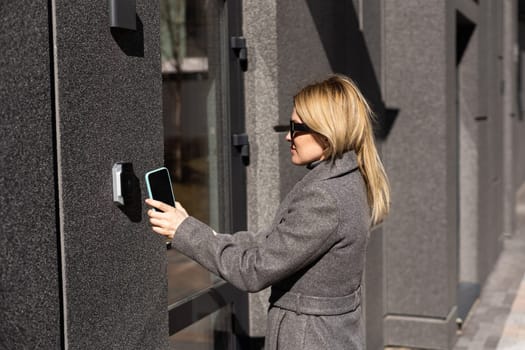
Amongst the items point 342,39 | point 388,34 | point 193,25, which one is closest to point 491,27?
point 388,34

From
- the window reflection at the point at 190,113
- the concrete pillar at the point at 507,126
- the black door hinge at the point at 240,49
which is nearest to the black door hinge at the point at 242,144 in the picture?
the window reflection at the point at 190,113

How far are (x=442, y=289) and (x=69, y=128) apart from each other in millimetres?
4562

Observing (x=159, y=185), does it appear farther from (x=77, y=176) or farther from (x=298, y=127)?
(x=298, y=127)

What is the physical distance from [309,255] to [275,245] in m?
0.12

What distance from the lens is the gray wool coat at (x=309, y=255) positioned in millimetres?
2648

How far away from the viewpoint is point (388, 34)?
21.2 feet

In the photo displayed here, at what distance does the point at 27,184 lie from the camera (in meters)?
2.29

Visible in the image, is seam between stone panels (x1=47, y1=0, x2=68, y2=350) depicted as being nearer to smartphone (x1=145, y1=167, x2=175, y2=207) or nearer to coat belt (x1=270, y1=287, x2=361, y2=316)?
smartphone (x1=145, y1=167, x2=175, y2=207)

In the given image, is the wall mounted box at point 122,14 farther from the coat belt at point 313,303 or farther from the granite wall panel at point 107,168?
the coat belt at point 313,303

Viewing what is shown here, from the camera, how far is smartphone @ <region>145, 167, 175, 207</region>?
106 inches

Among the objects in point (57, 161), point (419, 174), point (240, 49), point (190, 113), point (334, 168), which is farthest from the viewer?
point (419, 174)

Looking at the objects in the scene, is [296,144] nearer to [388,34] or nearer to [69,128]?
[69,128]

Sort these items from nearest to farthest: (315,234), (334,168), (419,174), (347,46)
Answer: (315,234)
(334,168)
(347,46)
(419,174)

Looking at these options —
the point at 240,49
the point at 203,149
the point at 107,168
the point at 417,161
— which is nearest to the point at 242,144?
the point at 203,149
